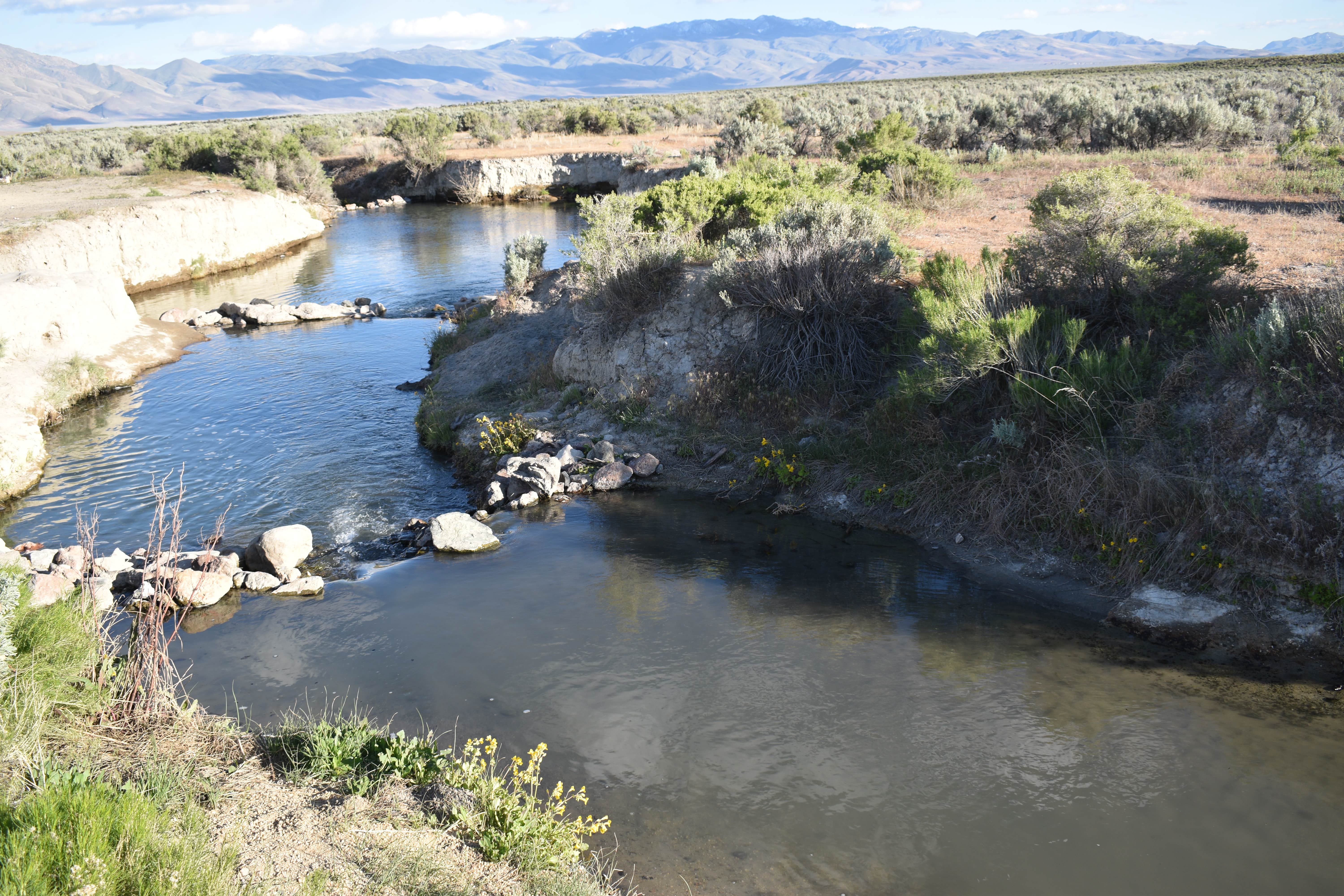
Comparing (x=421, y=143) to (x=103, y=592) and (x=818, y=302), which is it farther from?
(x=103, y=592)

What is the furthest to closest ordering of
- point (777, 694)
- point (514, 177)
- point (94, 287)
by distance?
point (514, 177)
point (94, 287)
point (777, 694)

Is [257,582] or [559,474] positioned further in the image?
[559,474]

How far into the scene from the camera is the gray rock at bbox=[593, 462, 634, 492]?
1113cm

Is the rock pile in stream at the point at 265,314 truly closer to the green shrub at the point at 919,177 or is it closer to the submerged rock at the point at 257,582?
the green shrub at the point at 919,177

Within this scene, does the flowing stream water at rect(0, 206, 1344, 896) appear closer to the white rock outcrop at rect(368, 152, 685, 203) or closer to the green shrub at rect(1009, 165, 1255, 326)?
the green shrub at rect(1009, 165, 1255, 326)

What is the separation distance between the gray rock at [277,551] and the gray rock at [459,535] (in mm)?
1427

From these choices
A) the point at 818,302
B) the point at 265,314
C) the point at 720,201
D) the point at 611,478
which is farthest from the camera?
the point at 265,314

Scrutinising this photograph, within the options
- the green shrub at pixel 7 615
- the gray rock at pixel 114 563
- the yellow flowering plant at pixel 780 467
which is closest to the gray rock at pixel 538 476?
the yellow flowering plant at pixel 780 467

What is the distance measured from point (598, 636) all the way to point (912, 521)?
13.3 ft

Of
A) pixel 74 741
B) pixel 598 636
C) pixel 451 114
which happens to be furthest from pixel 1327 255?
pixel 451 114

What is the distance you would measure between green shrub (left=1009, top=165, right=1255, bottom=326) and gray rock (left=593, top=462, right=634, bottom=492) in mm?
5753

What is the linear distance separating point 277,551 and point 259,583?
0.40 meters

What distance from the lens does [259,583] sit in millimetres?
8805

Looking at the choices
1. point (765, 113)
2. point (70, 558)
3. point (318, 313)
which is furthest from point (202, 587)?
point (765, 113)
